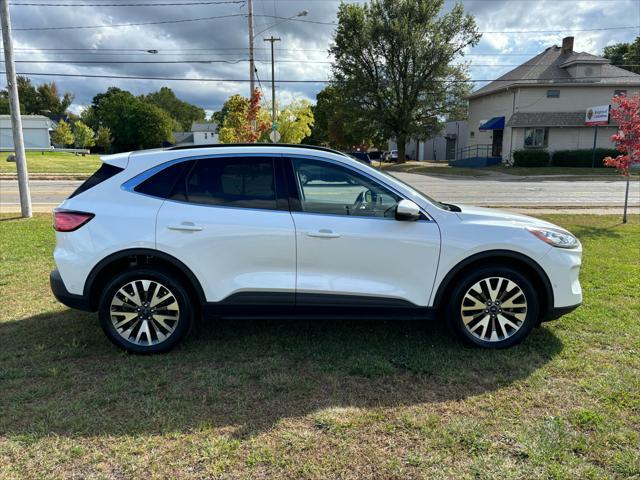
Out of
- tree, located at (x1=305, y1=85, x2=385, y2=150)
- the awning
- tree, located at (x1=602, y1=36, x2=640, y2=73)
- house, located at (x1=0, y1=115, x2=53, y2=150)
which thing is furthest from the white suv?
house, located at (x1=0, y1=115, x2=53, y2=150)

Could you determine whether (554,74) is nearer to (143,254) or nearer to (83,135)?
(143,254)

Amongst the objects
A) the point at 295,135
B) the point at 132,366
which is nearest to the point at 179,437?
the point at 132,366

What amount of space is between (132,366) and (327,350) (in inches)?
62.2

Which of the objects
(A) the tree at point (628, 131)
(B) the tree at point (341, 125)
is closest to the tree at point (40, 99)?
(B) the tree at point (341, 125)

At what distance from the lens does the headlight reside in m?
4.00

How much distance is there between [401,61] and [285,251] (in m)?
40.7

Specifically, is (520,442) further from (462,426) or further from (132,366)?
(132,366)

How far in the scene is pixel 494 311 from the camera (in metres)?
4.03

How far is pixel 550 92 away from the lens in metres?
36.5

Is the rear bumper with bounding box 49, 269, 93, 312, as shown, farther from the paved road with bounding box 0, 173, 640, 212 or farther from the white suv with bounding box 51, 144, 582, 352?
the paved road with bounding box 0, 173, 640, 212

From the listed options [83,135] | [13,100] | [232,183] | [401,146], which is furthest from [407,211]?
[83,135]

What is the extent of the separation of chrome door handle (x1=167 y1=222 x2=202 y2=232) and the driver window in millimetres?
863

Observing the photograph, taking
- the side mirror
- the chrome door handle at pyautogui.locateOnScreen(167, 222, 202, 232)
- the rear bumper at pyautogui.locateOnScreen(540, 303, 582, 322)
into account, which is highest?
the side mirror

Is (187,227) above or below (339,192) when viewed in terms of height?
below
